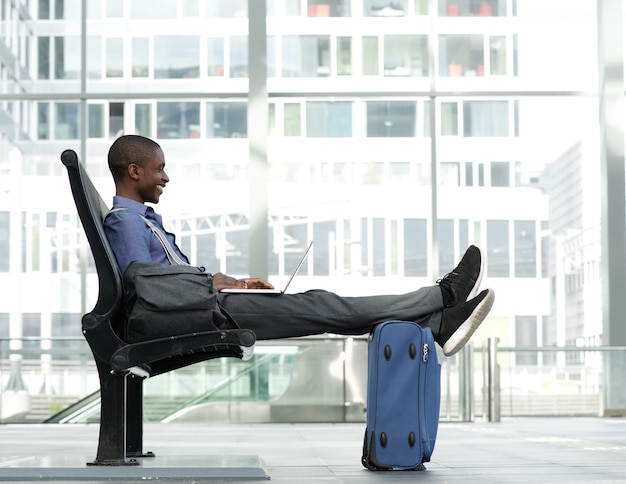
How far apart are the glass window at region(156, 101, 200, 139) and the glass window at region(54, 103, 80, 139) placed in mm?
830

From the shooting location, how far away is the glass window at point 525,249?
1198 centimetres

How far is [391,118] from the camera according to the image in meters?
12.1

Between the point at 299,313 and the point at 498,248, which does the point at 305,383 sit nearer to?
the point at 498,248

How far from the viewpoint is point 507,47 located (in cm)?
1227

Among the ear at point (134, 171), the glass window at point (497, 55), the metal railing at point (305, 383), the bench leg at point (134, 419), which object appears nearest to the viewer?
the ear at point (134, 171)

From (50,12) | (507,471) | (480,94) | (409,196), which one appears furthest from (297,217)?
(507,471)

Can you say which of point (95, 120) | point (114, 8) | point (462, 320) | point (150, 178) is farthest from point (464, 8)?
point (462, 320)

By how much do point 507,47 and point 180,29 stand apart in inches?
136

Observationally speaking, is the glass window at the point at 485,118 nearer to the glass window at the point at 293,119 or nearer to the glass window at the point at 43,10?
the glass window at the point at 293,119

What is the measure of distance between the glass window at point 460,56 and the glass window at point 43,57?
13.3ft

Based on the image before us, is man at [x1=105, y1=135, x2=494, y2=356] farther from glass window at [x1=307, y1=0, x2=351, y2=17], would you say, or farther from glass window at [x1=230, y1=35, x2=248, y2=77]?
glass window at [x1=307, y1=0, x2=351, y2=17]

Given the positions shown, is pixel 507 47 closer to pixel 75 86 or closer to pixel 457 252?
pixel 457 252

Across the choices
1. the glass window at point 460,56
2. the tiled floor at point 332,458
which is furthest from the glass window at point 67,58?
the tiled floor at point 332,458

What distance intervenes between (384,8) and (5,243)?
182 inches
